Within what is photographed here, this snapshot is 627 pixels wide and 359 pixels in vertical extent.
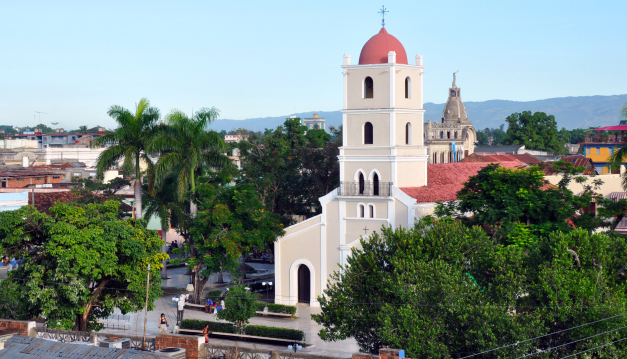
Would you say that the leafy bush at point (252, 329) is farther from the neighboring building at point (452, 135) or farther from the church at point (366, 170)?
the neighboring building at point (452, 135)

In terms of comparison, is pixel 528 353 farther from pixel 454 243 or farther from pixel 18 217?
pixel 18 217

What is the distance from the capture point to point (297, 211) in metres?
47.8

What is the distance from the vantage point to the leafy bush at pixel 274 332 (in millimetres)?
30641

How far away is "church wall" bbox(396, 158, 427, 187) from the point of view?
124ft

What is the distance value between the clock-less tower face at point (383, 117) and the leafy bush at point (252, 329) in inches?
397

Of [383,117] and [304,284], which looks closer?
[383,117]

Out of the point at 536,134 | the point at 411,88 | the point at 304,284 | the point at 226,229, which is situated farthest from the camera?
the point at 536,134

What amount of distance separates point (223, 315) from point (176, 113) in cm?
1387

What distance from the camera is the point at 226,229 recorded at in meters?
37.5

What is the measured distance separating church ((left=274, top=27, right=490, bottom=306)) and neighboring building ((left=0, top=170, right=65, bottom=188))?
106 ft

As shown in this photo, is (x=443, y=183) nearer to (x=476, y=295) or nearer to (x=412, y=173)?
(x=412, y=173)

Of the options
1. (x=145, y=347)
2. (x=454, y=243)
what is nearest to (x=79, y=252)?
(x=145, y=347)

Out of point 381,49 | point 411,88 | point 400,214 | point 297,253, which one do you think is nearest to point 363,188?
point 400,214

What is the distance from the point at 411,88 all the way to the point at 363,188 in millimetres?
5663
